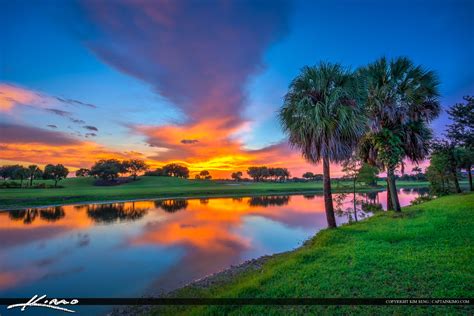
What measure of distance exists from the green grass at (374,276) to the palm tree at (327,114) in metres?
5.64

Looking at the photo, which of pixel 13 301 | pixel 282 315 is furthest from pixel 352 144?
pixel 13 301

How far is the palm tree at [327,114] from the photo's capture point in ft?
46.6

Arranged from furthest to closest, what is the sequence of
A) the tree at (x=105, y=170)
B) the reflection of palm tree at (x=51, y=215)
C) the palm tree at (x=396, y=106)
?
the tree at (x=105, y=170) → the reflection of palm tree at (x=51, y=215) → the palm tree at (x=396, y=106)

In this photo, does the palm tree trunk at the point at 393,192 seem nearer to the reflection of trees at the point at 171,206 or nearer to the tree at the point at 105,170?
the reflection of trees at the point at 171,206

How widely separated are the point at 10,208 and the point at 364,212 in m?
53.7

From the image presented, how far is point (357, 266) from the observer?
24.5 feet

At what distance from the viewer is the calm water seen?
11.2 meters

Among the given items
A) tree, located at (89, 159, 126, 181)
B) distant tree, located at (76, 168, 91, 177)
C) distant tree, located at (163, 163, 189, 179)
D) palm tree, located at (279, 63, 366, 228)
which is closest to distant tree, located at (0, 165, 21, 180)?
tree, located at (89, 159, 126, 181)

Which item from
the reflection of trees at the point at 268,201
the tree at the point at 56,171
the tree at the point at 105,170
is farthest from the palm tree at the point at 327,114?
the tree at the point at 105,170

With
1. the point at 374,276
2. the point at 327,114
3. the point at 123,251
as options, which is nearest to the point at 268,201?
the point at 123,251

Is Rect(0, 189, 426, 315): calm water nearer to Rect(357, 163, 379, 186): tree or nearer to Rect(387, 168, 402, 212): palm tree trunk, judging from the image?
Rect(357, 163, 379, 186): tree

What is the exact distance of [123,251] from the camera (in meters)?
16.4

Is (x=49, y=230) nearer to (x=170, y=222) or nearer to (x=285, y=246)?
(x=170, y=222)

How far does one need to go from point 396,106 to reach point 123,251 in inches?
927
